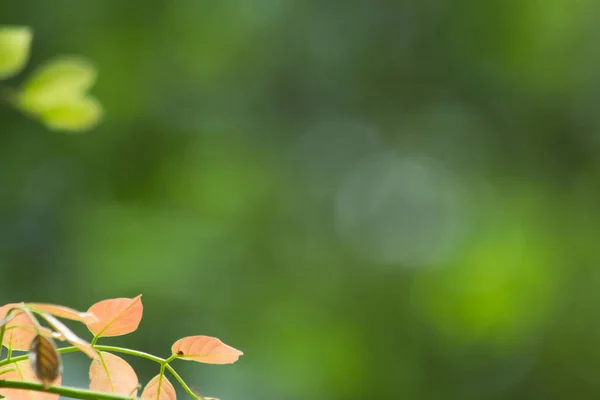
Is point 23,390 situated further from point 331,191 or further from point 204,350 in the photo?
point 331,191

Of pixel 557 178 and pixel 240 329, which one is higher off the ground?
pixel 557 178

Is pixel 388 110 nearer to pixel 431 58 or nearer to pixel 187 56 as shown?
pixel 431 58

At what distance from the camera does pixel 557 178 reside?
2375 millimetres

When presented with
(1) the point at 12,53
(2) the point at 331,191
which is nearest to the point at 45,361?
(1) the point at 12,53

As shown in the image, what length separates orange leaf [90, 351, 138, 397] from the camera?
7.3 inches

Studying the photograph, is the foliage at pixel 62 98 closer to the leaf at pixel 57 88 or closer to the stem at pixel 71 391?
the leaf at pixel 57 88

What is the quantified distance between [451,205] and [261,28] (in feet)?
2.56

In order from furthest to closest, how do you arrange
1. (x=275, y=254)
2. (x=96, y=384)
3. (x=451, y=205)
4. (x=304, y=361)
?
(x=451, y=205)
(x=275, y=254)
(x=304, y=361)
(x=96, y=384)

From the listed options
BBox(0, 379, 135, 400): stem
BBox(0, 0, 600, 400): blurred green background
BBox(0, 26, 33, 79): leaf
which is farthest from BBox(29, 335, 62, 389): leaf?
BBox(0, 0, 600, 400): blurred green background

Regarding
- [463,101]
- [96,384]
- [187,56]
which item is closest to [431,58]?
[463,101]

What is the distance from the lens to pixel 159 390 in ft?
0.59

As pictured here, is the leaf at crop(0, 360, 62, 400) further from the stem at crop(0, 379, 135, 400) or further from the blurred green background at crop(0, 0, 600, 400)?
the blurred green background at crop(0, 0, 600, 400)

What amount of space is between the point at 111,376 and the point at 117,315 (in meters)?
0.02

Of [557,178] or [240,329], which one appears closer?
[240,329]
